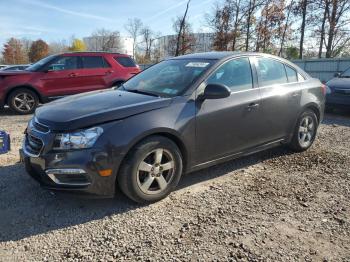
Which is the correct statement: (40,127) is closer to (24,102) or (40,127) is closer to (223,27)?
(24,102)

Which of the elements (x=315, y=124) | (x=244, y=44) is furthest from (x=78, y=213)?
(x=244, y=44)

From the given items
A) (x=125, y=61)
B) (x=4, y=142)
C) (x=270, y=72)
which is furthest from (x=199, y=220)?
(x=125, y=61)

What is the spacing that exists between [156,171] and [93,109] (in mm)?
939

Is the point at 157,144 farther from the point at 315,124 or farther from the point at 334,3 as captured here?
the point at 334,3

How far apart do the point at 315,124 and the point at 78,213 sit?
13.4 ft

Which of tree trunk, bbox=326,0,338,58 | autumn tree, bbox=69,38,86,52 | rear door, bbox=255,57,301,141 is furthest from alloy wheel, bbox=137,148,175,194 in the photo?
autumn tree, bbox=69,38,86,52

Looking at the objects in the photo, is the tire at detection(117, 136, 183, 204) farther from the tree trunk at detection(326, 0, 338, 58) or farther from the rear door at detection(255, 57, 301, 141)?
the tree trunk at detection(326, 0, 338, 58)

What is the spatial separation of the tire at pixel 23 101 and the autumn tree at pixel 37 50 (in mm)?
75447

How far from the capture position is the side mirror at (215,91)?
3895 millimetres

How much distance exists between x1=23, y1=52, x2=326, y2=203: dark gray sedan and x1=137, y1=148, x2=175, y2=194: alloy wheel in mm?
11

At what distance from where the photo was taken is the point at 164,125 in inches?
143

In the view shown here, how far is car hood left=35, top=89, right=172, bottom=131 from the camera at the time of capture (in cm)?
338

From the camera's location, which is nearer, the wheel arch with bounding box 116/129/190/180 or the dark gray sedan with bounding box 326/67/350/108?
the wheel arch with bounding box 116/129/190/180

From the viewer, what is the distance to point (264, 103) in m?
4.66
